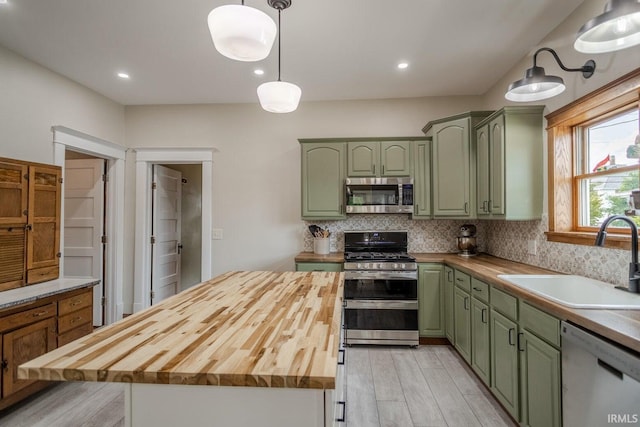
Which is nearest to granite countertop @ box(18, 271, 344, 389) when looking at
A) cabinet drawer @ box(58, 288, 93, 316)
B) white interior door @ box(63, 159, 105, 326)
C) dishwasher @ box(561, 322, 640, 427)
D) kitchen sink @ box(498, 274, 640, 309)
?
dishwasher @ box(561, 322, 640, 427)

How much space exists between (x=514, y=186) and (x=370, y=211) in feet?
4.56

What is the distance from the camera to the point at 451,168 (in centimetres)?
336

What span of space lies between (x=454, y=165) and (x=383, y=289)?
1485 mm

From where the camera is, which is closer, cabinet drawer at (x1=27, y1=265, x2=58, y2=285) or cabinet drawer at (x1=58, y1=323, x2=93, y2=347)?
cabinet drawer at (x1=58, y1=323, x2=93, y2=347)

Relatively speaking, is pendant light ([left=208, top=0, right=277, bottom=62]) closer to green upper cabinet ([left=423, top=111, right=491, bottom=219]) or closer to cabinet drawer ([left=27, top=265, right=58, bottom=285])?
green upper cabinet ([left=423, top=111, right=491, bottom=219])

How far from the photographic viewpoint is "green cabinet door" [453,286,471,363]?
270 cm

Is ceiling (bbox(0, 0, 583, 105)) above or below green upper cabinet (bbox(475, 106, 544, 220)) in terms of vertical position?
above

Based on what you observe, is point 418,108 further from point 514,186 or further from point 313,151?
point 514,186

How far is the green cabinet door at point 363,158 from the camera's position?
355 centimetres

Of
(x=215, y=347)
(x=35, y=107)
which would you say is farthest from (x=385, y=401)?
(x=35, y=107)

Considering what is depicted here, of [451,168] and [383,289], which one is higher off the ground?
[451,168]

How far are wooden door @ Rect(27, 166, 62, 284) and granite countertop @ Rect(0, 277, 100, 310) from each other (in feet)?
0.46

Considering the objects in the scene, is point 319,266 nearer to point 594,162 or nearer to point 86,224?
point 594,162

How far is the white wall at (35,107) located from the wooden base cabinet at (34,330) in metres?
1.31
